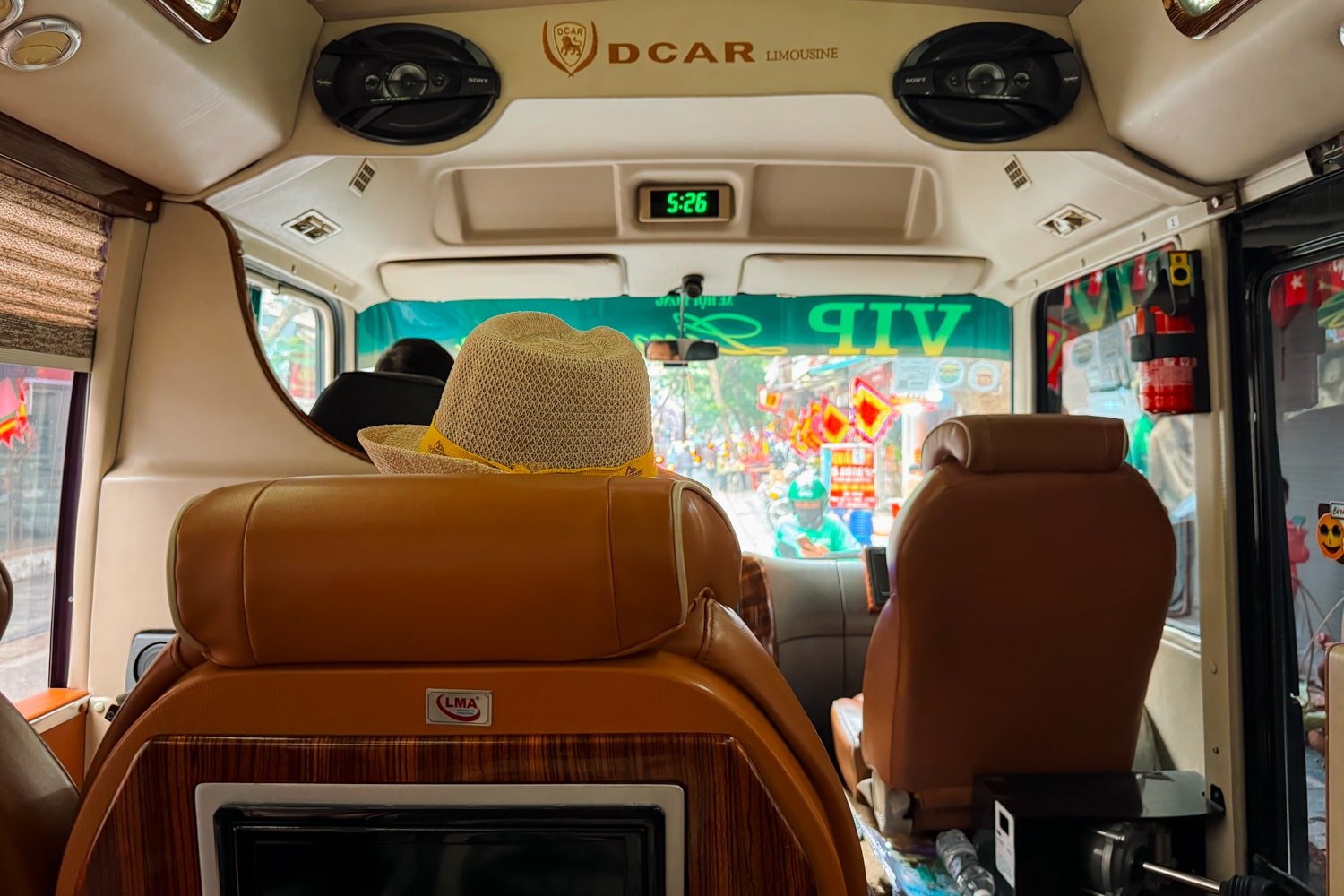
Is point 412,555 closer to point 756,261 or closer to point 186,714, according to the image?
point 186,714

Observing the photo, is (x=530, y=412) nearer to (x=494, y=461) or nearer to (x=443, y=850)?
(x=494, y=461)

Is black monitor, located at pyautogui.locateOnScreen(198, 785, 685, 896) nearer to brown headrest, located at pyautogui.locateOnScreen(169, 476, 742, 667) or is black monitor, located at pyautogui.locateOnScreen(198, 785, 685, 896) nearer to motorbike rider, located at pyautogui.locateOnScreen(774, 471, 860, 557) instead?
brown headrest, located at pyautogui.locateOnScreen(169, 476, 742, 667)

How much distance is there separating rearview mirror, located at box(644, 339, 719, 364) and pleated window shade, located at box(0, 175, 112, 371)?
81.7 inches

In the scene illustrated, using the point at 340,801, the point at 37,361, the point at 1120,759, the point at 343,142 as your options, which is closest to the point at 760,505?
the point at 1120,759

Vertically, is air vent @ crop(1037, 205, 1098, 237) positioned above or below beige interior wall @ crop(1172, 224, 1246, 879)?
above

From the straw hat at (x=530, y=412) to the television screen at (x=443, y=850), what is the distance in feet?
1.43

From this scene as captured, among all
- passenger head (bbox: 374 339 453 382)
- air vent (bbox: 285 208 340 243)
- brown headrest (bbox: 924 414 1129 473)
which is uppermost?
air vent (bbox: 285 208 340 243)

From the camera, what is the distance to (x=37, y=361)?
2.11 metres

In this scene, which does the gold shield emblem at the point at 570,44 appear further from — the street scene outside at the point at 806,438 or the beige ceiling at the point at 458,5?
the street scene outside at the point at 806,438

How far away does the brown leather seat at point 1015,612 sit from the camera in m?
2.20

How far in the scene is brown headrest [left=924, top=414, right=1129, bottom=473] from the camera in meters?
2.18

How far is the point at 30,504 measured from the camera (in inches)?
88.0

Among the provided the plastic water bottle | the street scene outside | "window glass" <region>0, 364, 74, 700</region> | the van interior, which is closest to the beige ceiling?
the van interior

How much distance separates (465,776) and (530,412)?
0.48m
